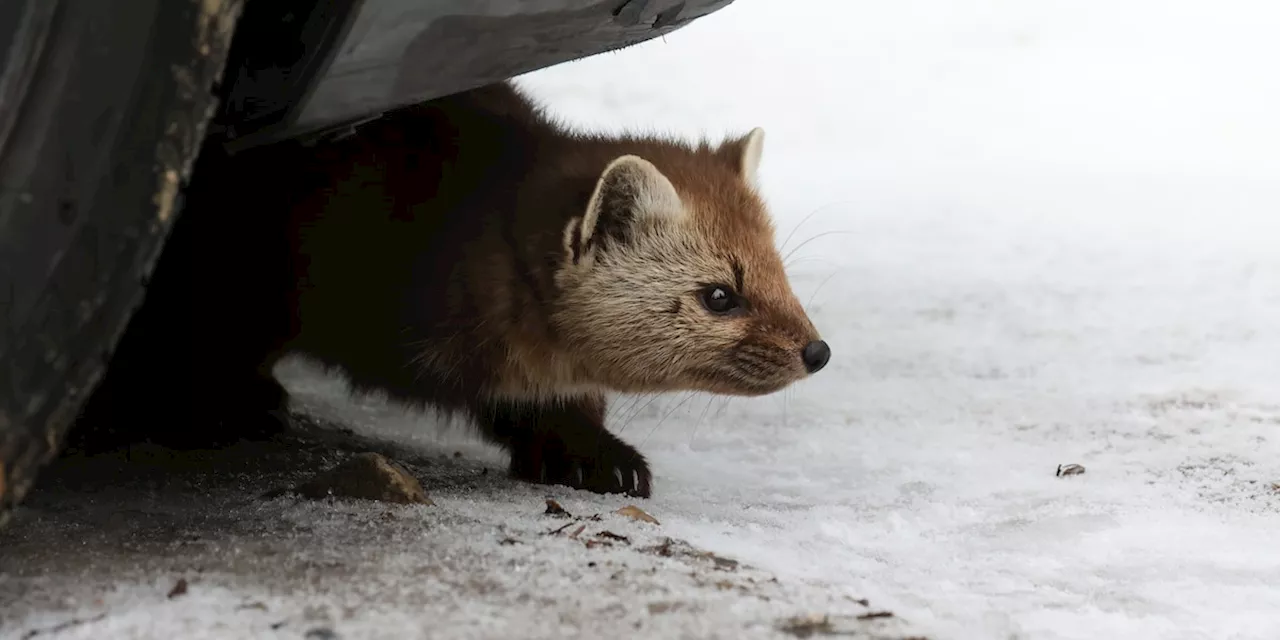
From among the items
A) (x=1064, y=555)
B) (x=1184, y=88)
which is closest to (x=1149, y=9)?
(x=1184, y=88)

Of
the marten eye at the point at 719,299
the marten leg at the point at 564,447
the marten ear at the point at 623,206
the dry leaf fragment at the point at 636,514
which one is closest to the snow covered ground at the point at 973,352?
the dry leaf fragment at the point at 636,514

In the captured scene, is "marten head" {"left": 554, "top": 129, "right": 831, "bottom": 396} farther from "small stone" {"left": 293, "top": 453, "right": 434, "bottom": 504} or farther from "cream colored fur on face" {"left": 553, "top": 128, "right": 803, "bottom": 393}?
"small stone" {"left": 293, "top": 453, "right": 434, "bottom": 504}

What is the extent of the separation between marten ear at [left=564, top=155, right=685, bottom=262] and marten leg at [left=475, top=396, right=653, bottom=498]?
2.08ft

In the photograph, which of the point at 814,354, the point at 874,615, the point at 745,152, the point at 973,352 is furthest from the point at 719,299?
A: the point at 973,352

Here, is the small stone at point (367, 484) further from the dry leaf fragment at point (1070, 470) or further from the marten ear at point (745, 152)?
the dry leaf fragment at point (1070, 470)

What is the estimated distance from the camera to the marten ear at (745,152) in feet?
11.7

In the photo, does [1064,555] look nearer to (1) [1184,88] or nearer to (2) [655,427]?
(2) [655,427]

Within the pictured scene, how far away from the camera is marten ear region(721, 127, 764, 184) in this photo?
3.58 metres

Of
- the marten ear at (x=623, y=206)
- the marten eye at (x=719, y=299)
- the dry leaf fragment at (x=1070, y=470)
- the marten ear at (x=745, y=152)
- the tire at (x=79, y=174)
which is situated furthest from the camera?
the marten ear at (x=745, y=152)

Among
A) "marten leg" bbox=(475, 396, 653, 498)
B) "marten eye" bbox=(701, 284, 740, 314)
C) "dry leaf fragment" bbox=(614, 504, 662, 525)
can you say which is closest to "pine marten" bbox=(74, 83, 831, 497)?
"marten eye" bbox=(701, 284, 740, 314)

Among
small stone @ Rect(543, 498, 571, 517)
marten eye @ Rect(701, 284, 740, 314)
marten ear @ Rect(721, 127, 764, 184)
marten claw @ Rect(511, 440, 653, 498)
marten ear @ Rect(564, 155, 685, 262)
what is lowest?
small stone @ Rect(543, 498, 571, 517)

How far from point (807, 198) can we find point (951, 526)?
397 cm

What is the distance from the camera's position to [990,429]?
403cm

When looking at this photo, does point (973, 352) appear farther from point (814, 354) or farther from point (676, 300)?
point (676, 300)
